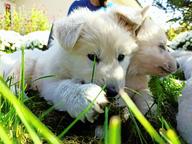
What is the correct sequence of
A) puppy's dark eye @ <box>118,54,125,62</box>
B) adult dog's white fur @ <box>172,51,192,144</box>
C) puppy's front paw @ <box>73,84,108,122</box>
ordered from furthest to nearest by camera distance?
puppy's dark eye @ <box>118,54,125,62</box>
adult dog's white fur @ <box>172,51,192,144</box>
puppy's front paw @ <box>73,84,108,122</box>

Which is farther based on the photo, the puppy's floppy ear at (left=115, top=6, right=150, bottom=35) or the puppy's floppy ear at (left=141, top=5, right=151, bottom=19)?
the puppy's floppy ear at (left=141, top=5, right=151, bottom=19)

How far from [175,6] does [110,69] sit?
Answer: 13896 mm

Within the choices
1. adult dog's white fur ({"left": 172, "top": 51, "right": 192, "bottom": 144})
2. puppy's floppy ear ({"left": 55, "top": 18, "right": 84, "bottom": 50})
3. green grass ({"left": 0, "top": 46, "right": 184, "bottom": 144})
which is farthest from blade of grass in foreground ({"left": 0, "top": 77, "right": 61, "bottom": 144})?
puppy's floppy ear ({"left": 55, "top": 18, "right": 84, "bottom": 50})

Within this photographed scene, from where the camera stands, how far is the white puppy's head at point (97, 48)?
8.55 feet

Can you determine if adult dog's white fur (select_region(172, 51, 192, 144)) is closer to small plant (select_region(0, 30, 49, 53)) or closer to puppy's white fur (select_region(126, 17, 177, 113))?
puppy's white fur (select_region(126, 17, 177, 113))

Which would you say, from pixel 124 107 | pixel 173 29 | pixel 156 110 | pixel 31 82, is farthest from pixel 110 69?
pixel 173 29

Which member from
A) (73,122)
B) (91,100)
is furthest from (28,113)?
(91,100)

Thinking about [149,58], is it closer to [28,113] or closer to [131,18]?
[131,18]

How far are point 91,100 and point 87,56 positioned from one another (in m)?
0.55

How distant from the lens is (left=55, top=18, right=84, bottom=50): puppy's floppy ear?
9.11 ft

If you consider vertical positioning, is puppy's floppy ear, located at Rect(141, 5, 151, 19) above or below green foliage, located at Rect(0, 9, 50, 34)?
above

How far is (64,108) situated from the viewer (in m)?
2.57

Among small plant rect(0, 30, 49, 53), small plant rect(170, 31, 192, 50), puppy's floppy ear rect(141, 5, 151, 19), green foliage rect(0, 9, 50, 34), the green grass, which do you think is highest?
puppy's floppy ear rect(141, 5, 151, 19)

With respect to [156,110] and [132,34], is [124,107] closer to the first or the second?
[156,110]
